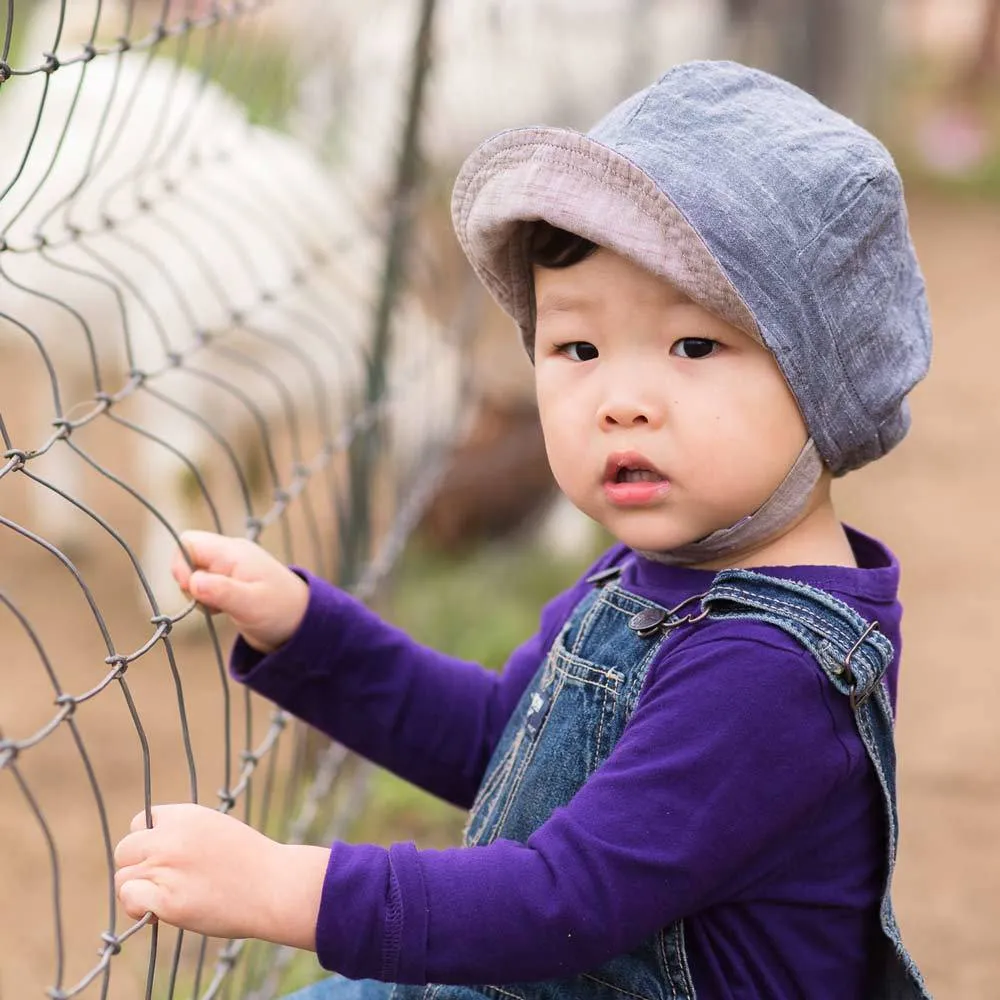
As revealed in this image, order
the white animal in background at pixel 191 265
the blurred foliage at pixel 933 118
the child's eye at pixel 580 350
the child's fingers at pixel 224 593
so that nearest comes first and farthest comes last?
1. the child's eye at pixel 580 350
2. the child's fingers at pixel 224 593
3. the white animal in background at pixel 191 265
4. the blurred foliage at pixel 933 118

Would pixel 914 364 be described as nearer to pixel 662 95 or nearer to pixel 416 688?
pixel 662 95

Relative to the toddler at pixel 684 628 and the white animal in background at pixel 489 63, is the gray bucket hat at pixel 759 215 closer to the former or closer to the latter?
the toddler at pixel 684 628

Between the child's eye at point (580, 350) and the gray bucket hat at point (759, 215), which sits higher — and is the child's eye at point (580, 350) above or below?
below

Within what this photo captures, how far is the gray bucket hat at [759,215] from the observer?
3.69 feet

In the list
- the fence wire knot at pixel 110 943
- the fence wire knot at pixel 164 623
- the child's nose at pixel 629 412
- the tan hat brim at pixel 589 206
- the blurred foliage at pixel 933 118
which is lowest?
the fence wire knot at pixel 110 943

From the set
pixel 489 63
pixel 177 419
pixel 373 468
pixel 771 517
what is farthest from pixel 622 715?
pixel 489 63

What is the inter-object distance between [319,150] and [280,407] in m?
1.10

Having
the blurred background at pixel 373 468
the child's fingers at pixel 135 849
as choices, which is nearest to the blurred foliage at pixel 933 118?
the blurred background at pixel 373 468

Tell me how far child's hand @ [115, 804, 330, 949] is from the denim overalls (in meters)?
0.24

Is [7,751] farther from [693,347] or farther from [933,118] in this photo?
[933,118]

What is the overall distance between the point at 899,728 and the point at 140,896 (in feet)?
7.12

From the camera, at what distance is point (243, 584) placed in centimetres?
136

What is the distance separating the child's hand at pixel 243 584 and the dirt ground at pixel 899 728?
44 centimetres

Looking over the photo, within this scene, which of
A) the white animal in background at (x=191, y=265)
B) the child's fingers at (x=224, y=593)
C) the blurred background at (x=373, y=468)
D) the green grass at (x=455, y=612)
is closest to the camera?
the child's fingers at (x=224, y=593)
